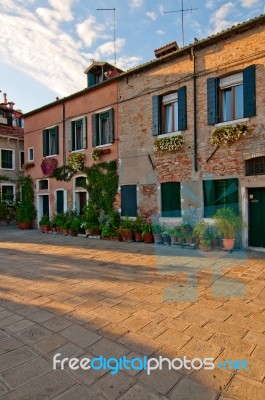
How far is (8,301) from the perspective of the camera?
189 inches

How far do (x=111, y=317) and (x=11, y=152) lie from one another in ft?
63.6

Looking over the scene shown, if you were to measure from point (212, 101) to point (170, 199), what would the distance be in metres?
3.92

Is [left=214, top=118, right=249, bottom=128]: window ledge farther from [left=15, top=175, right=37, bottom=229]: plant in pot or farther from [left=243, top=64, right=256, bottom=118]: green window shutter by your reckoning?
[left=15, top=175, right=37, bottom=229]: plant in pot

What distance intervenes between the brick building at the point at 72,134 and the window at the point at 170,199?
3216mm

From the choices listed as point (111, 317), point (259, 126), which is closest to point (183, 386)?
point (111, 317)

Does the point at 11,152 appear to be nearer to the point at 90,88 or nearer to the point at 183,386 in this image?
the point at 90,88

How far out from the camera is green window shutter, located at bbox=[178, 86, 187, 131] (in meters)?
10.2

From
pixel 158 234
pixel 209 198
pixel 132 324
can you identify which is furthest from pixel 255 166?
pixel 132 324

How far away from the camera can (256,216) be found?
29.1 feet

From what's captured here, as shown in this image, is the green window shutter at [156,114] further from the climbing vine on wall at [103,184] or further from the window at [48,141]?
the window at [48,141]

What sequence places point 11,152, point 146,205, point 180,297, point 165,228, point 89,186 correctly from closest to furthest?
point 180,297 < point 165,228 < point 146,205 < point 89,186 < point 11,152

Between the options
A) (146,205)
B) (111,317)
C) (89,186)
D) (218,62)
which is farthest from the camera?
(89,186)

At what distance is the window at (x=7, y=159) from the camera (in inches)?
786

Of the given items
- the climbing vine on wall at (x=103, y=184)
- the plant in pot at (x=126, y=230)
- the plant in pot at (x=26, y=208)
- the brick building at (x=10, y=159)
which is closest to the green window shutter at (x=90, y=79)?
the climbing vine on wall at (x=103, y=184)
